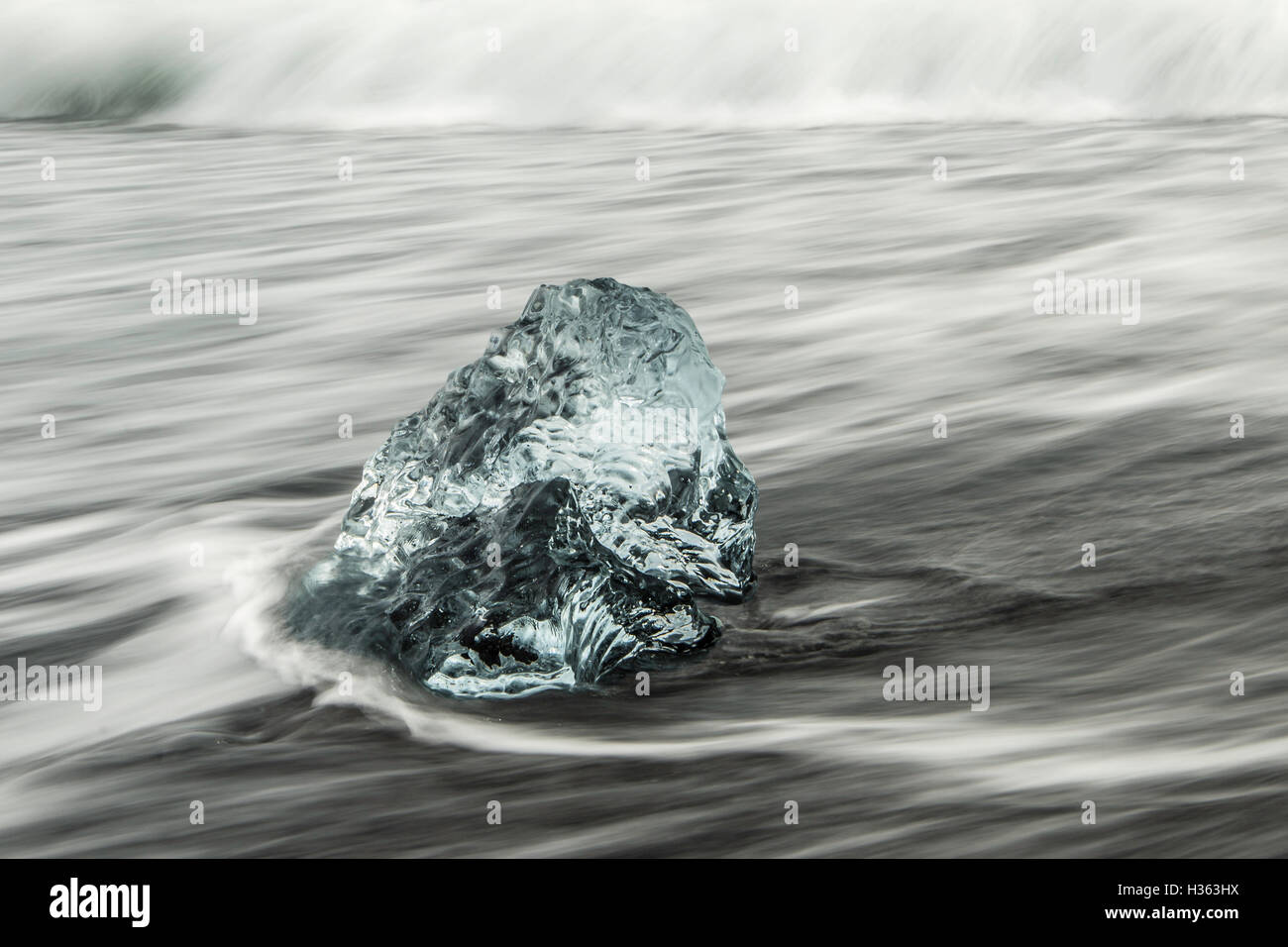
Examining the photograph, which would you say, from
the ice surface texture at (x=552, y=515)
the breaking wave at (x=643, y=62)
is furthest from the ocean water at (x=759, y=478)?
the breaking wave at (x=643, y=62)

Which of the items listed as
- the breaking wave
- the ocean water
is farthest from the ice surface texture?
the breaking wave

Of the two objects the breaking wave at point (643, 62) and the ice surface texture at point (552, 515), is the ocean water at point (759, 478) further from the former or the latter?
the breaking wave at point (643, 62)

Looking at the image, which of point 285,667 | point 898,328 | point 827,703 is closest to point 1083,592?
point 827,703

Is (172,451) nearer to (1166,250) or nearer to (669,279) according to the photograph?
(669,279)

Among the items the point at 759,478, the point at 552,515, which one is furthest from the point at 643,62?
the point at 552,515

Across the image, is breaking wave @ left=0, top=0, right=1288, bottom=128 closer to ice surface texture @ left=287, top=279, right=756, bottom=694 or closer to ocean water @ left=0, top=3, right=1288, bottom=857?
ocean water @ left=0, top=3, right=1288, bottom=857
